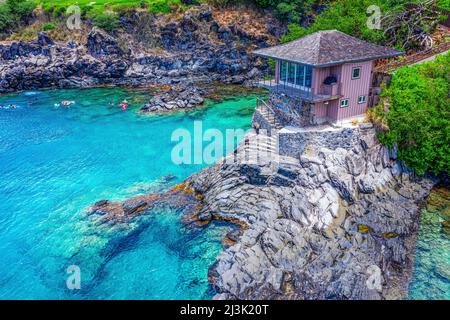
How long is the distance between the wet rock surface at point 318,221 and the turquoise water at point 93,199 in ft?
9.12

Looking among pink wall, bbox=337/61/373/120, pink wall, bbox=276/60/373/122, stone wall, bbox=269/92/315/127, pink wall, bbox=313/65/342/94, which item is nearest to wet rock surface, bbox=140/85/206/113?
stone wall, bbox=269/92/315/127

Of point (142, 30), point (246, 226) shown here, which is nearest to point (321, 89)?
point (246, 226)

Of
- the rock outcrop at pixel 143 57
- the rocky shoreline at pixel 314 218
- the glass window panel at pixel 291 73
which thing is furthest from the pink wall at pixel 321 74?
the rock outcrop at pixel 143 57

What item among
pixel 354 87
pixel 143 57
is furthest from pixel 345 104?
pixel 143 57

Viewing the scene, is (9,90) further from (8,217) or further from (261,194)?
(261,194)

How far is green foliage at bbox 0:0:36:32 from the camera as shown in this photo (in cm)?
7606

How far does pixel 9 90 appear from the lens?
68.7 metres

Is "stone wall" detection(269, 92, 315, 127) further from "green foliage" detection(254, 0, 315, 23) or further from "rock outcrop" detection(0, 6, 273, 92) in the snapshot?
"green foliage" detection(254, 0, 315, 23)

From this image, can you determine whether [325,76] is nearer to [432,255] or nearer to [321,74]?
[321,74]

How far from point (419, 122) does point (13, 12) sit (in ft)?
267

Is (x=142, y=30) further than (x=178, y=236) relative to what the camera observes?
Yes

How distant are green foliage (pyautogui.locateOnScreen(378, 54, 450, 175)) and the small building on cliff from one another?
308 centimetres

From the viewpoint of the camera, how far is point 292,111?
34656mm
